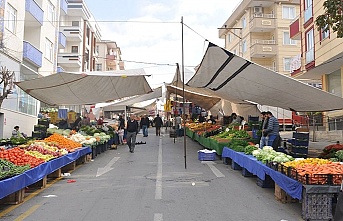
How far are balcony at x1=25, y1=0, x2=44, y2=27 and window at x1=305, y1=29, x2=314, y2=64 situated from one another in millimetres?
19006

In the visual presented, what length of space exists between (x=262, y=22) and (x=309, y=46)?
1438cm

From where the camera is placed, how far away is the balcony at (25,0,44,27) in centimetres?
2183

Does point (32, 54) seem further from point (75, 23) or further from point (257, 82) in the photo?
point (75, 23)

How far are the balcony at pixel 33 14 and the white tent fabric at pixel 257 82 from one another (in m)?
13.8

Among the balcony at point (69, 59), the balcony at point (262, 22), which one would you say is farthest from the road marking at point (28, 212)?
the balcony at point (69, 59)

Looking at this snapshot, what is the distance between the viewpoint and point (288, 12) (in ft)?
123

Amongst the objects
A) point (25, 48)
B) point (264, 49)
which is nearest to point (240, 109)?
point (25, 48)

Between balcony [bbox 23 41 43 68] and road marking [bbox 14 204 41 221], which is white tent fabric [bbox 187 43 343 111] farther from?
balcony [bbox 23 41 43 68]

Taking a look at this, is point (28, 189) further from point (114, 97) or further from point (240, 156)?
point (114, 97)

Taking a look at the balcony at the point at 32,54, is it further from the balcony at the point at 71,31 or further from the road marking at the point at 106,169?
the balcony at the point at 71,31

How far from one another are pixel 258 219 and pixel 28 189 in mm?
5559

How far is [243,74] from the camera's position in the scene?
11.0 m

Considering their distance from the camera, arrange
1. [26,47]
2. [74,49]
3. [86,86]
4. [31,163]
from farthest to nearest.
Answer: [74,49], [26,47], [86,86], [31,163]

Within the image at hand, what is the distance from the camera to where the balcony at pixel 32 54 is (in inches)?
840
